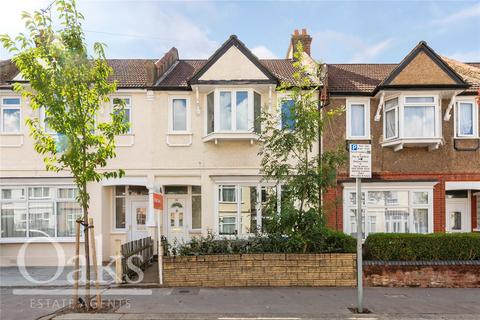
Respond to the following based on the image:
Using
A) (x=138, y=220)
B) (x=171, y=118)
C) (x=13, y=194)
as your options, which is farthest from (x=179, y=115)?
(x=13, y=194)

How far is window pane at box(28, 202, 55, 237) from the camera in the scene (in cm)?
1400

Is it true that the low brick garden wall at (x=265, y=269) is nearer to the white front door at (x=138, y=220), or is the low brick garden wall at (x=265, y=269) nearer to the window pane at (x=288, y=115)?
the window pane at (x=288, y=115)

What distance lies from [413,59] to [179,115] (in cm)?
919

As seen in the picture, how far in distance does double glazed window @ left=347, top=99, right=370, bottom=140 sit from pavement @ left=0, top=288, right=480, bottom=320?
6450 millimetres

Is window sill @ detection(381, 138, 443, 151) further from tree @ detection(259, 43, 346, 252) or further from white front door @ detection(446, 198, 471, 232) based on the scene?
tree @ detection(259, 43, 346, 252)

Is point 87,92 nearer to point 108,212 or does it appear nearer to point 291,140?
point 291,140

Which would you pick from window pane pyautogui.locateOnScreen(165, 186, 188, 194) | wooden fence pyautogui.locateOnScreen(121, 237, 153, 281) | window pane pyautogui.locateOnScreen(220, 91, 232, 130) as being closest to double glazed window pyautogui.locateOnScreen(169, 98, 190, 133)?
window pane pyautogui.locateOnScreen(220, 91, 232, 130)

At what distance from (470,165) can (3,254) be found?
17.9m

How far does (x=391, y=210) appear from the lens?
1449cm

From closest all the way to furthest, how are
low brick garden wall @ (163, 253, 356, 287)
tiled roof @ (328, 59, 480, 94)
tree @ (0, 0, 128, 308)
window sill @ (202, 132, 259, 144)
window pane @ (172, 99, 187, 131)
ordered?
tree @ (0, 0, 128, 308) → low brick garden wall @ (163, 253, 356, 287) → window sill @ (202, 132, 259, 144) → window pane @ (172, 99, 187, 131) → tiled roof @ (328, 59, 480, 94)

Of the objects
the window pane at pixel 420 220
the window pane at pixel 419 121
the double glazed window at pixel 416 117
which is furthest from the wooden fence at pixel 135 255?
the window pane at pixel 419 121

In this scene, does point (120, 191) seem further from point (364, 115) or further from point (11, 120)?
point (364, 115)

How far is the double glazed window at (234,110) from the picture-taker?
1372 centimetres

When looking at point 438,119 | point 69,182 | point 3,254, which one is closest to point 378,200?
point 438,119
